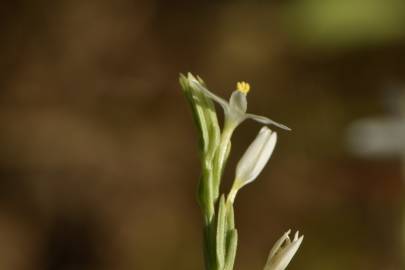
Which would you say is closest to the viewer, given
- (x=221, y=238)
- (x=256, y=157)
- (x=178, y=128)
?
(x=221, y=238)

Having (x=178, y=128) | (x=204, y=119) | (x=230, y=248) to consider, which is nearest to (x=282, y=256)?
(x=230, y=248)

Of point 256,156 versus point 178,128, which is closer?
point 256,156

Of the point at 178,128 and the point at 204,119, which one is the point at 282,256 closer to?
the point at 204,119

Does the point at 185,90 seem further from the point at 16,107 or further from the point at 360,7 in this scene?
the point at 16,107

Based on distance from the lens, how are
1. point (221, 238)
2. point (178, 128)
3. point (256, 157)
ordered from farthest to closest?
point (178, 128) → point (256, 157) → point (221, 238)

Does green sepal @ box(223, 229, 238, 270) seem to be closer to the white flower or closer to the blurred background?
the white flower

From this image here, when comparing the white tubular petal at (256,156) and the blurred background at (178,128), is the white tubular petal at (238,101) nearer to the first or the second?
the white tubular petal at (256,156)
